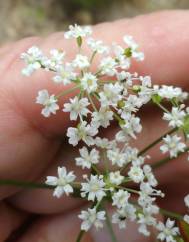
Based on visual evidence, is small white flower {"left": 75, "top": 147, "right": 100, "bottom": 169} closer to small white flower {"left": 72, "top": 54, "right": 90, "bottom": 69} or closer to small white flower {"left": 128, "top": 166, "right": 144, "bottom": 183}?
small white flower {"left": 128, "top": 166, "right": 144, "bottom": 183}

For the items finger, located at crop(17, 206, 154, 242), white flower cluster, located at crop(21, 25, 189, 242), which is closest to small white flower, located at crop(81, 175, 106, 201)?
white flower cluster, located at crop(21, 25, 189, 242)

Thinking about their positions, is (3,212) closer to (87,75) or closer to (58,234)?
(58,234)

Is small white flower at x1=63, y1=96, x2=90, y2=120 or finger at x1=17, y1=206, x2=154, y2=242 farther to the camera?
finger at x1=17, y1=206, x2=154, y2=242

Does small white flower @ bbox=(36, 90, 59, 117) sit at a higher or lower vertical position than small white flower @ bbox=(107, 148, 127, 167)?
higher

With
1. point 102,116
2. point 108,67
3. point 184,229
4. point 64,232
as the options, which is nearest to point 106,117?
point 102,116

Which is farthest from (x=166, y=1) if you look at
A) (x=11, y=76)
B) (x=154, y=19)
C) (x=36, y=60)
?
(x=36, y=60)

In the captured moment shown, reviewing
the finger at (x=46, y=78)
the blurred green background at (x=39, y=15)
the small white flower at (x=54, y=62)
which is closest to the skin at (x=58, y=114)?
the finger at (x=46, y=78)
